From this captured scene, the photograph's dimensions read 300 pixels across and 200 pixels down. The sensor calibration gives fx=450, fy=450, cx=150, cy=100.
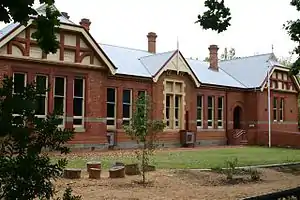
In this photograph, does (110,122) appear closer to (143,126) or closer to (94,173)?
(94,173)

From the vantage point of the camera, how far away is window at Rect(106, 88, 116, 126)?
2859cm

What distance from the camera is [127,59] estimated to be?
32812 millimetres

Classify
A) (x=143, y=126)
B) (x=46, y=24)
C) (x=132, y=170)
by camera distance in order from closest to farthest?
1. (x=46, y=24)
2. (x=143, y=126)
3. (x=132, y=170)

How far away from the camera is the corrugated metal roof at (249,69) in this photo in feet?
130

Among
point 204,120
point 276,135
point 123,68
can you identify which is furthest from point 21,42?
point 276,135

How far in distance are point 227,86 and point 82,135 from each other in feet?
50.8

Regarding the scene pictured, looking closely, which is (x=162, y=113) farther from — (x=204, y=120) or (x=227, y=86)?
(x=227, y=86)

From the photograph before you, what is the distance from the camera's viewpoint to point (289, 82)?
139ft

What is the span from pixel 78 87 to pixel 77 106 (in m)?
1.11

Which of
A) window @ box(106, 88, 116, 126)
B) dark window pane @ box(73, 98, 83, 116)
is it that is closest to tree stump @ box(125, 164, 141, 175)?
dark window pane @ box(73, 98, 83, 116)

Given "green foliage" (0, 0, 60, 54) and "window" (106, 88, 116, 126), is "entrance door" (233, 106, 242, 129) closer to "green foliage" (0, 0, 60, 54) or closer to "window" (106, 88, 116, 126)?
"window" (106, 88, 116, 126)

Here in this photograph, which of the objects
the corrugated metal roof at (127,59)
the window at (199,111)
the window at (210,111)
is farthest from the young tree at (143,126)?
the window at (210,111)

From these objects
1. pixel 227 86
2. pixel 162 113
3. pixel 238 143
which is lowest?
pixel 238 143

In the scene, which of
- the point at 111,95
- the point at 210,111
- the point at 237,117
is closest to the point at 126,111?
the point at 111,95
